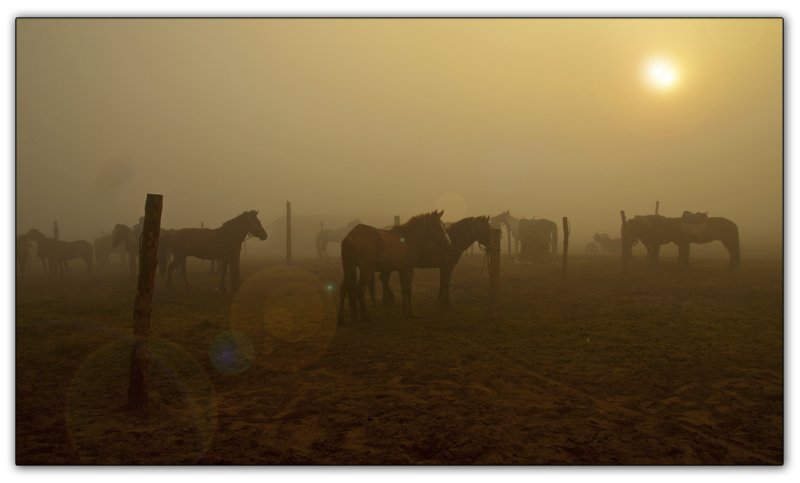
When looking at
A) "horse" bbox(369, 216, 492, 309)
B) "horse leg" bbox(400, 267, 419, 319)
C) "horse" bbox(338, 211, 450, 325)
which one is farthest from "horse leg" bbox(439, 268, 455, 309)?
"horse leg" bbox(400, 267, 419, 319)

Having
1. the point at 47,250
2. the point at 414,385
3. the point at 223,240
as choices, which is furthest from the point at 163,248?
the point at 47,250

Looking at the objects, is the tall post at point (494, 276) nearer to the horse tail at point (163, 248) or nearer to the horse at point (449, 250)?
the horse at point (449, 250)

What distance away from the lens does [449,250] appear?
1124cm

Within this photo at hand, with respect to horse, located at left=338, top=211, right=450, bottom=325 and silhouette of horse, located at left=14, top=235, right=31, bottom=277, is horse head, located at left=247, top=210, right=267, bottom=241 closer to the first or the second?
horse, located at left=338, top=211, right=450, bottom=325

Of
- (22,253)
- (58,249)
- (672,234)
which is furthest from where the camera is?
(58,249)

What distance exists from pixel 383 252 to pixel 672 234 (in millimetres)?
16264

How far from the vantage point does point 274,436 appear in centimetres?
372

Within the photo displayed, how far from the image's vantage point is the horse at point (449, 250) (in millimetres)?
10727

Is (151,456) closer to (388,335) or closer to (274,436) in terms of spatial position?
(274,436)

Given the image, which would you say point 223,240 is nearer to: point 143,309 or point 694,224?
point 143,309

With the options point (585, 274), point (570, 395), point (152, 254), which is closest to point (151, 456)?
point (152, 254)

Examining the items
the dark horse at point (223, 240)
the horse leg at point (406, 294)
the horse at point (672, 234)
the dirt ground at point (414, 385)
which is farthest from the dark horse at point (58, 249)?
the horse at point (672, 234)

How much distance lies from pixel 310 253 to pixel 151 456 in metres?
46.0

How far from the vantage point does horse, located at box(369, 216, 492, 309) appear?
10727 mm
